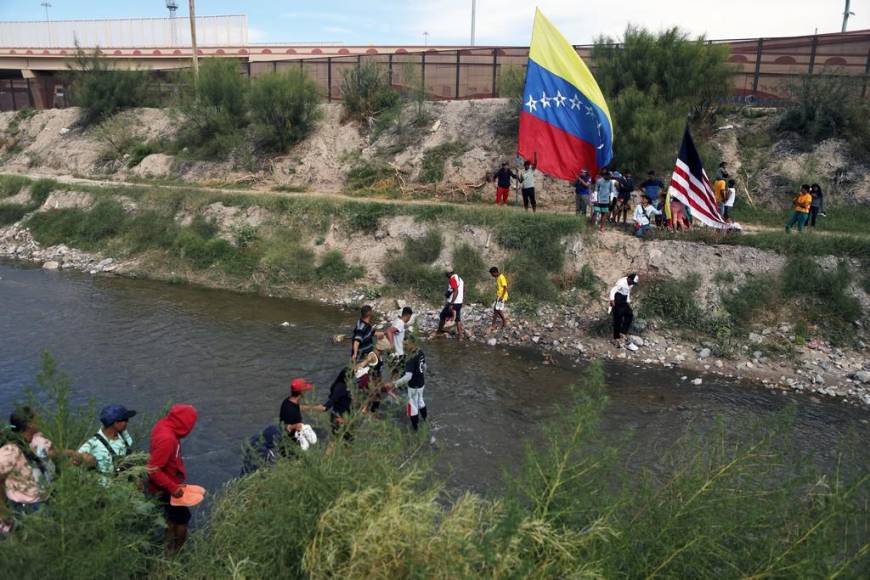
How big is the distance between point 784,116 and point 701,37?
4.15m

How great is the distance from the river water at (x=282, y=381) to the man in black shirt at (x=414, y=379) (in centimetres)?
78

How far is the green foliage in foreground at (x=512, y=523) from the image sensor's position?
4012mm

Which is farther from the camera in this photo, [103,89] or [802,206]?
[103,89]

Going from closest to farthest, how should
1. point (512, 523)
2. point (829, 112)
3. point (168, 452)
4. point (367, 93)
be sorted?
point (512, 523) → point (168, 452) → point (829, 112) → point (367, 93)

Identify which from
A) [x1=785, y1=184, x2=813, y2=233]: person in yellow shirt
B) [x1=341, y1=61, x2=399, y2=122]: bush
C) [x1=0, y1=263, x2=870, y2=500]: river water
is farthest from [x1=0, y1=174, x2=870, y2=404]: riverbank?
[x1=341, y1=61, x2=399, y2=122]: bush

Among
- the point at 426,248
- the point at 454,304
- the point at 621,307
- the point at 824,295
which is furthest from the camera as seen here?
the point at 426,248

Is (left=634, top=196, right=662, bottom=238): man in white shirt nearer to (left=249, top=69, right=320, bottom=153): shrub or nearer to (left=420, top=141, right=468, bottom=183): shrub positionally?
(left=420, top=141, right=468, bottom=183): shrub

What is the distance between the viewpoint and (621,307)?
46.4 ft

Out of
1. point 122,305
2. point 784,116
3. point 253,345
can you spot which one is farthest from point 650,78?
point 122,305

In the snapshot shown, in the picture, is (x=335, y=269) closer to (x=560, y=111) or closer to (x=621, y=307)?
(x=560, y=111)

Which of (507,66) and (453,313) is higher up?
(507,66)

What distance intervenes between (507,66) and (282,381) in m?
19.5

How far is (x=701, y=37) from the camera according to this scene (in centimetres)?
2277

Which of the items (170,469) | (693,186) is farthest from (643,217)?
(170,469)
